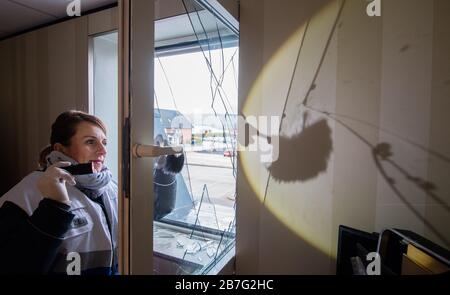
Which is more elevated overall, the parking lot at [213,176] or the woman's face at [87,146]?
the woman's face at [87,146]

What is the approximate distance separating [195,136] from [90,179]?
1.65 ft

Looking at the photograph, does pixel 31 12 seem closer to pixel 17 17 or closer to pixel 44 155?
pixel 17 17

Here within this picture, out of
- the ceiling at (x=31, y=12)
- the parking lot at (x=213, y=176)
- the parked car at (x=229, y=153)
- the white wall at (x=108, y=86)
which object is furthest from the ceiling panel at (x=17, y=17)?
the parked car at (x=229, y=153)

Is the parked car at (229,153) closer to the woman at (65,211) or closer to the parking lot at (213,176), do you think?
the parking lot at (213,176)

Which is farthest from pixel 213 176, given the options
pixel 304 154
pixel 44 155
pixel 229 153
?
pixel 44 155

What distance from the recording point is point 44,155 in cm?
61

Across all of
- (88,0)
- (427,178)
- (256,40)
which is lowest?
(427,178)

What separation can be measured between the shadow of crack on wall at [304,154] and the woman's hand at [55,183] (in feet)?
3.26

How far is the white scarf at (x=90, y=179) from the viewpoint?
61cm

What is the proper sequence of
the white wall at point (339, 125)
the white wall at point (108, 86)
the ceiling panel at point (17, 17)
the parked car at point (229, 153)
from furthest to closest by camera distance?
1. the parked car at point (229, 153)
2. the white wall at point (339, 125)
3. the white wall at point (108, 86)
4. the ceiling panel at point (17, 17)

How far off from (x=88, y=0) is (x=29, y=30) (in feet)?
0.60

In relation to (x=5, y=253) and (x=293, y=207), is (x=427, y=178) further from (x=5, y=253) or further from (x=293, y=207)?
(x=5, y=253)

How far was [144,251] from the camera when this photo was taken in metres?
0.69
